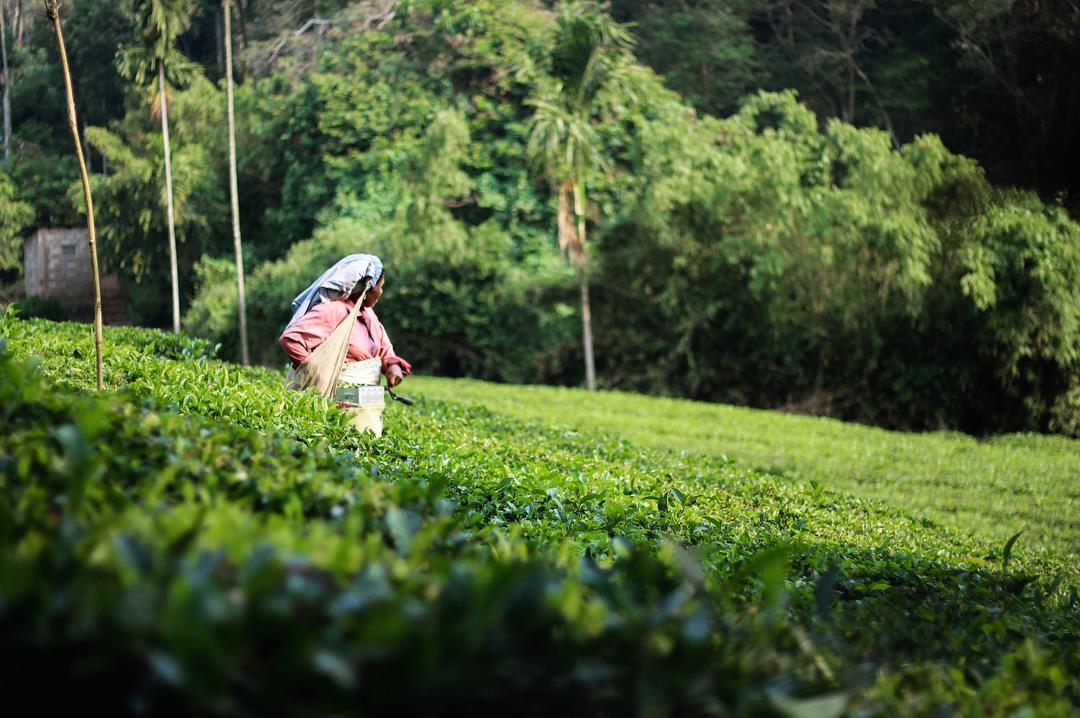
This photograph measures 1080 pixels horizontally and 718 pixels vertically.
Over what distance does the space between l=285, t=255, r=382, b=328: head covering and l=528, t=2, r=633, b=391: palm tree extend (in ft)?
43.9

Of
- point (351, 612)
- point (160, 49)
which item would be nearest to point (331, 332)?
point (351, 612)

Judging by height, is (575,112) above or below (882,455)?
above

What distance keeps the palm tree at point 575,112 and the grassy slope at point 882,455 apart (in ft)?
11.7

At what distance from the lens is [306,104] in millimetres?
30188

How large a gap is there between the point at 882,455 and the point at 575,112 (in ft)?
34.3

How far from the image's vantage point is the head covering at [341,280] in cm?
661

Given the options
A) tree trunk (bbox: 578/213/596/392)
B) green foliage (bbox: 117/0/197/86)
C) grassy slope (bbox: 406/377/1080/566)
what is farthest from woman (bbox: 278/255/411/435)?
green foliage (bbox: 117/0/197/86)

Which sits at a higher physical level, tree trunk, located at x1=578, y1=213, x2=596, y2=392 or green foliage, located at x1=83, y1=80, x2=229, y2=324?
green foliage, located at x1=83, y1=80, x2=229, y2=324

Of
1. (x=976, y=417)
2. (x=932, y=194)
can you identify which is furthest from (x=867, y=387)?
(x=932, y=194)

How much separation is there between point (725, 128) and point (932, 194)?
459 cm

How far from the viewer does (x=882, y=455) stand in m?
13.4

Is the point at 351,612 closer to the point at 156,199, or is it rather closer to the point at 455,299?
A: the point at 455,299

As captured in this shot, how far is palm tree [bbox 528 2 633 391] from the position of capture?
1975cm

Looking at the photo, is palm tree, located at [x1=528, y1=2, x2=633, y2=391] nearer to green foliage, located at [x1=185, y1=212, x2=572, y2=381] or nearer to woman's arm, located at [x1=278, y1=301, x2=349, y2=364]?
green foliage, located at [x1=185, y1=212, x2=572, y2=381]
